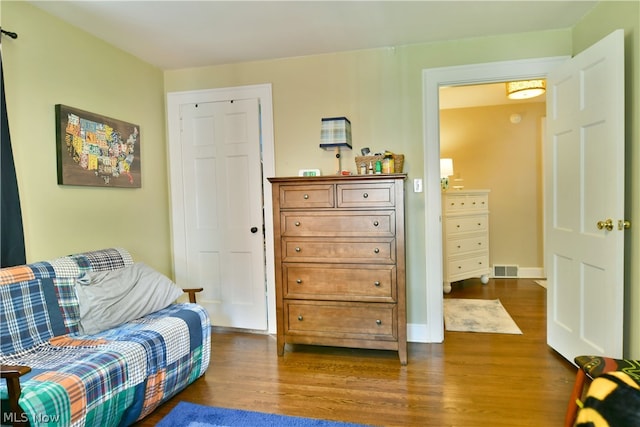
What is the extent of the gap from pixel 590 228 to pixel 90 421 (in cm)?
283

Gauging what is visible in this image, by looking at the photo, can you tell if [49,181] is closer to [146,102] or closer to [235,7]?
[146,102]

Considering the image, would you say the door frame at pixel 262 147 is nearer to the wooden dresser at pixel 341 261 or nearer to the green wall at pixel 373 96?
the green wall at pixel 373 96

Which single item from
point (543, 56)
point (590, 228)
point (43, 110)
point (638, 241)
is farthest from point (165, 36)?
point (638, 241)

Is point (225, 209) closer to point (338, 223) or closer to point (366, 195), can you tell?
point (338, 223)

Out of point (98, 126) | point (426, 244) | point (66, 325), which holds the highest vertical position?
point (98, 126)

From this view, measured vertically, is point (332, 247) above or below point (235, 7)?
below

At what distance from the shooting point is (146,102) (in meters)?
3.15

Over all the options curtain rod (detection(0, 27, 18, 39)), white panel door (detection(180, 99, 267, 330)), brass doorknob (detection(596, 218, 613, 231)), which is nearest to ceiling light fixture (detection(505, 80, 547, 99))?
brass doorknob (detection(596, 218, 613, 231))

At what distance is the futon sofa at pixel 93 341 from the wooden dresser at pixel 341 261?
69 cm

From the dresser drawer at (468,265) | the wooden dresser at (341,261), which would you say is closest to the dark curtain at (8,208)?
the wooden dresser at (341,261)

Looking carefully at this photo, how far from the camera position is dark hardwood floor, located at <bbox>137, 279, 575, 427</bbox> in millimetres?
1966

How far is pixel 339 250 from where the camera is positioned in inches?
103

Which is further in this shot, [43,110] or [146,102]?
[146,102]

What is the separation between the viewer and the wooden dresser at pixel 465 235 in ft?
14.1
